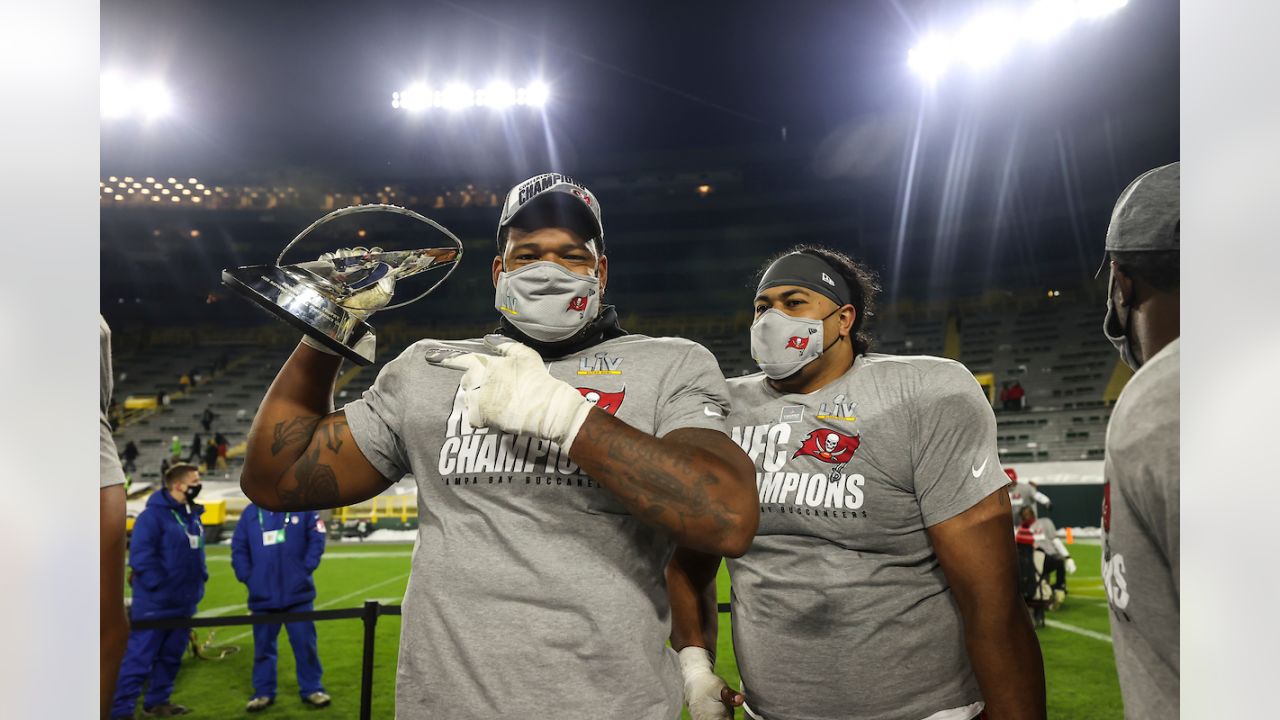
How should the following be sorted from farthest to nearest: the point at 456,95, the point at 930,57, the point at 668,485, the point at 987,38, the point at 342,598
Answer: the point at 987,38, the point at 342,598, the point at 930,57, the point at 456,95, the point at 668,485

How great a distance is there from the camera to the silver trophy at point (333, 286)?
135 centimetres

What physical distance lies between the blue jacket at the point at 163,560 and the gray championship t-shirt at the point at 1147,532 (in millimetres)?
5039

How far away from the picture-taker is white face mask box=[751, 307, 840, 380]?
1.83m

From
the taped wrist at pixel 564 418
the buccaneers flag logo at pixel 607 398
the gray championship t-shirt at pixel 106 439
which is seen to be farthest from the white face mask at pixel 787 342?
the gray championship t-shirt at pixel 106 439

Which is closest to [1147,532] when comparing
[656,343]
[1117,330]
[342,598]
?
[1117,330]

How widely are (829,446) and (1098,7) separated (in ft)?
→ 47.8

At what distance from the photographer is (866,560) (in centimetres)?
167

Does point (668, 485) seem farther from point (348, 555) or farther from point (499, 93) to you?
point (348, 555)

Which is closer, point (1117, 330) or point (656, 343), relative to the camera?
point (1117, 330)

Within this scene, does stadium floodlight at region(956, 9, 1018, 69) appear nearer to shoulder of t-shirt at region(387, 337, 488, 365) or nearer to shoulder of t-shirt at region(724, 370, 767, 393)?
shoulder of t-shirt at region(724, 370, 767, 393)

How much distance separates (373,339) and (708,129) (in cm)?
421
